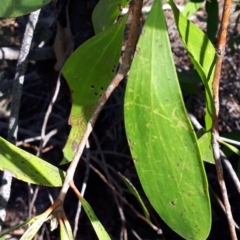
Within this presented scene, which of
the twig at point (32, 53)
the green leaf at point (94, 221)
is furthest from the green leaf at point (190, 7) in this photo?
the green leaf at point (94, 221)

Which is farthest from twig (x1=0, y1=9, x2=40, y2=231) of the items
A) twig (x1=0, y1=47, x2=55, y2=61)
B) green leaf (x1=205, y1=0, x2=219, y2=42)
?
green leaf (x1=205, y1=0, x2=219, y2=42)

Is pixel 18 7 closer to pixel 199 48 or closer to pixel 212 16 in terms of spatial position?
pixel 199 48

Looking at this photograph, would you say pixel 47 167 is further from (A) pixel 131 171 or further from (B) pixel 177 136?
(A) pixel 131 171

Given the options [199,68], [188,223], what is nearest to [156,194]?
[188,223]

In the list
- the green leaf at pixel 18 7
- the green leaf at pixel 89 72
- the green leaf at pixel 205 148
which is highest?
the green leaf at pixel 18 7

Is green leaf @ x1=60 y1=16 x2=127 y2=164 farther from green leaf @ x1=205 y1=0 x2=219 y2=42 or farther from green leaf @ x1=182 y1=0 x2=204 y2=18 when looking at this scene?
green leaf @ x1=205 y1=0 x2=219 y2=42

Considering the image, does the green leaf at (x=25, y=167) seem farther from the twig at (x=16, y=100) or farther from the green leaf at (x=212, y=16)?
the green leaf at (x=212, y=16)
